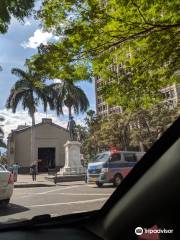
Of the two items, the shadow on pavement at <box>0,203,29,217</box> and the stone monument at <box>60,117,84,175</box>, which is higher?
the stone monument at <box>60,117,84,175</box>

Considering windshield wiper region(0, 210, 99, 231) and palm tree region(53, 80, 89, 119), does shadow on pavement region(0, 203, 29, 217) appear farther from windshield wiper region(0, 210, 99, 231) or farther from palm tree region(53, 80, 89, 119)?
palm tree region(53, 80, 89, 119)

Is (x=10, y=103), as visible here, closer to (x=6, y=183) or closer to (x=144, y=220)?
(x=6, y=183)

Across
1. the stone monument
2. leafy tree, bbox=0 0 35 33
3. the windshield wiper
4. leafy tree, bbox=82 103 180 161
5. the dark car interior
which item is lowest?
the windshield wiper

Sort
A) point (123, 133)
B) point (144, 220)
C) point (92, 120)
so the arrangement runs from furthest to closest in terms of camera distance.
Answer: point (92, 120) < point (123, 133) < point (144, 220)

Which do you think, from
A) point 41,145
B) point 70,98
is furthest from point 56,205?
point 41,145

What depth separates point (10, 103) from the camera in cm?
3884

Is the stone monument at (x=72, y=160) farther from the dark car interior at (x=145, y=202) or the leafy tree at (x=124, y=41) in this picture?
the dark car interior at (x=145, y=202)

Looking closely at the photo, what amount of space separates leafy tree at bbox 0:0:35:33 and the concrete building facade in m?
37.2


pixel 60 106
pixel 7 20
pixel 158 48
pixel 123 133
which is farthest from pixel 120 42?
pixel 123 133

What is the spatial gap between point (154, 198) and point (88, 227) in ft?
2.53

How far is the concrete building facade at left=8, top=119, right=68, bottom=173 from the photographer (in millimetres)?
44906

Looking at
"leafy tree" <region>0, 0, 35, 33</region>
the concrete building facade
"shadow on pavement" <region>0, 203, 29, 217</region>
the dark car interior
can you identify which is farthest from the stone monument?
the dark car interior

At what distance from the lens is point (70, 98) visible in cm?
3831

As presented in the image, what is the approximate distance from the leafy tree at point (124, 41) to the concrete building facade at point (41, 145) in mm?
34219
